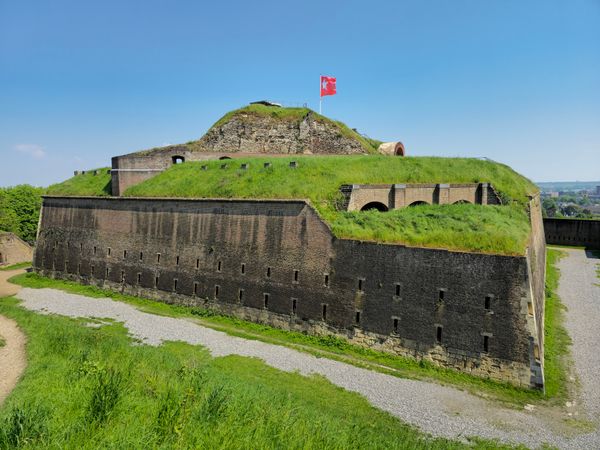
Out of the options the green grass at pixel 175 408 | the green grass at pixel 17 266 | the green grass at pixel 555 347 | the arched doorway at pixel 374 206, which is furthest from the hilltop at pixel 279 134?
the green grass at pixel 175 408

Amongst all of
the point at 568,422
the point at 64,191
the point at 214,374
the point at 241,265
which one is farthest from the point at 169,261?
the point at 568,422

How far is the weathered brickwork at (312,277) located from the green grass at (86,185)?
4.78 ft

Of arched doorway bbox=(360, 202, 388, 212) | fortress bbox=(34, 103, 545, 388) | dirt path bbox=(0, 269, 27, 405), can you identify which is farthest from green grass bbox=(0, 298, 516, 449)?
arched doorway bbox=(360, 202, 388, 212)

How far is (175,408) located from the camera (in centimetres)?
1111

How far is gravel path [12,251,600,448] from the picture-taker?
13.1 meters

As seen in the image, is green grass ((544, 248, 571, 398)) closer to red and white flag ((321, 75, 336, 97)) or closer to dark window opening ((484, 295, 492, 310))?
dark window opening ((484, 295, 492, 310))

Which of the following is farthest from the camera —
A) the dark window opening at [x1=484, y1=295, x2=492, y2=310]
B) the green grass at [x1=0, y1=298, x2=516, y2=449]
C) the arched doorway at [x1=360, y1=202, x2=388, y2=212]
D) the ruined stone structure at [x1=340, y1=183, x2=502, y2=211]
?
the arched doorway at [x1=360, y1=202, x2=388, y2=212]

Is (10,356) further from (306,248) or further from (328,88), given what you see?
(328,88)

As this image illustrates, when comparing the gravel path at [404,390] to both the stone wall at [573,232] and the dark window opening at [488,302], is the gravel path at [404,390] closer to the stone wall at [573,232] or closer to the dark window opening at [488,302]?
the dark window opening at [488,302]

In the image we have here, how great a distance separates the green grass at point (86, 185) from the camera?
34.2m

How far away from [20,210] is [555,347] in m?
63.1

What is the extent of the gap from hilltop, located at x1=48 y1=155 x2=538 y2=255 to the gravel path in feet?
19.5

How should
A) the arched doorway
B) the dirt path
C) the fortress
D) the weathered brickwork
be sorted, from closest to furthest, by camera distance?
1. the dirt path
2. the weathered brickwork
3. the fortress
4. the arched doorway

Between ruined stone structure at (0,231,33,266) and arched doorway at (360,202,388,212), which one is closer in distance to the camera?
arched doorway at (360,202,388,212)
